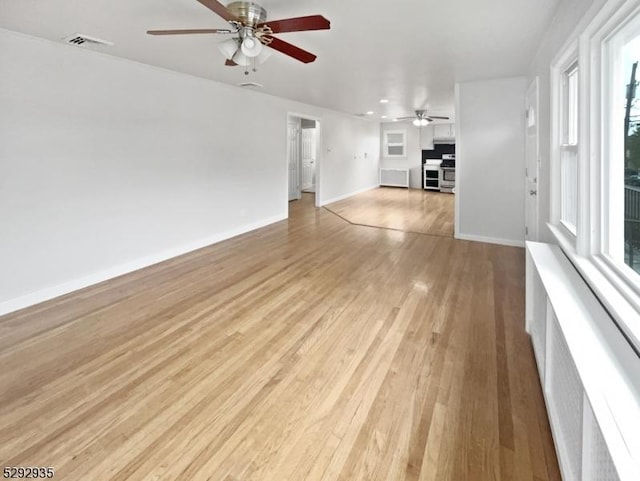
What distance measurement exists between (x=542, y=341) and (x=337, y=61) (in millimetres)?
3307

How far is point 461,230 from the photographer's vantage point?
5.65 metres

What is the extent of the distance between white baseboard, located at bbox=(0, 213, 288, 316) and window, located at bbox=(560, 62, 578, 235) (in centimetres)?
425

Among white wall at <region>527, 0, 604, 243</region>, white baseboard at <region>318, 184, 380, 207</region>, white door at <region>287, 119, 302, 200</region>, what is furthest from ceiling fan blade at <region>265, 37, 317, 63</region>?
white door at <region>287, 119, 302, 200</region>

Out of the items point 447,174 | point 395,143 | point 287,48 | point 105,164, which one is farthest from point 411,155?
point 287,48

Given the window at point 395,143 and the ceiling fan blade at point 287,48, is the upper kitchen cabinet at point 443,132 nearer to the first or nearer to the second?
the window at point 395,143

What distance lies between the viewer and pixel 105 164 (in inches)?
152

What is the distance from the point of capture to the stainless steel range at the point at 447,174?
11.1m

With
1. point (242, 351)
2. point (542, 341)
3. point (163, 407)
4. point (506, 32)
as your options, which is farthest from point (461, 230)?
point (163, 407)

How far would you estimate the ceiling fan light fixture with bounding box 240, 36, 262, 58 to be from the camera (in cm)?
249

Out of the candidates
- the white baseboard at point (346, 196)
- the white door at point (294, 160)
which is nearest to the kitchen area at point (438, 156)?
the white baseboard at point (346, 196)

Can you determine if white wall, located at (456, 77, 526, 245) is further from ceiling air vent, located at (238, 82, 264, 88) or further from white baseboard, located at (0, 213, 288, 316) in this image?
white baseboard, located at (0, 213, 288, 316)

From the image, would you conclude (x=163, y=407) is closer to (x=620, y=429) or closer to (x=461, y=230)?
(x=620, y=429)

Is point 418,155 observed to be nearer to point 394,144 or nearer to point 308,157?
point 394,144

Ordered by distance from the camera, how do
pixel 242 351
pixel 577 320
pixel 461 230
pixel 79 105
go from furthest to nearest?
pixel 461 230 < pixel 79 105 < pixel 242 351 < pixel 577 320
